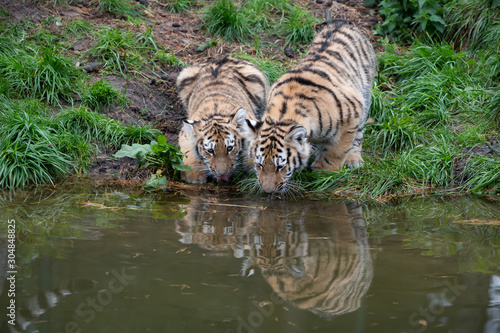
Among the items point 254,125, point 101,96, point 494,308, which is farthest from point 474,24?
point 494,308

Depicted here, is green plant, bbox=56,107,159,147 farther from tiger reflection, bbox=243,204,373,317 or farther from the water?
tiger reflection, bbox=243,204,373,317

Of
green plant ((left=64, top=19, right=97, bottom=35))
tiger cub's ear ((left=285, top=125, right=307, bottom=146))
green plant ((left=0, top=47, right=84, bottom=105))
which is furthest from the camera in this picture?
green plant ((left=64, top=19, right=97, bottom=35))

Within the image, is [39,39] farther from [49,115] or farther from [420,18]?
[420,18]

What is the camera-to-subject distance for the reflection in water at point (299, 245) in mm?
3248

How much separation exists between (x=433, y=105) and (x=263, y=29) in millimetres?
2935

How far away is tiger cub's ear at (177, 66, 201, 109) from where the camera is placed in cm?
706

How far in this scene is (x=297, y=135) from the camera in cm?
511

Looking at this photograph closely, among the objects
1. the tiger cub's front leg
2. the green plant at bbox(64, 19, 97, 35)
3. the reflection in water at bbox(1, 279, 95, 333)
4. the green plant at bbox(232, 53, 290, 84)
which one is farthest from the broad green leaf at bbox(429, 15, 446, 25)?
the reflection in water at bbox(1, 279, 95, 333)

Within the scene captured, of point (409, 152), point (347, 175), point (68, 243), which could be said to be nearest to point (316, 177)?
point (347, 175)

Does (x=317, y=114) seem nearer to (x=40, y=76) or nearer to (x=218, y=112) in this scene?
(x=218, y=112)

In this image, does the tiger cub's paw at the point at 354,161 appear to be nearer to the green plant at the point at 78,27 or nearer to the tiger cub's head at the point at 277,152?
the tiger cub's head at the point at 277,152

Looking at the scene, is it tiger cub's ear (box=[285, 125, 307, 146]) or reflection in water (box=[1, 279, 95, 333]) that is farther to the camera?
tiger cub's ear (box=[285, 125, 307, 146])

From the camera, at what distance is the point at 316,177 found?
575cm

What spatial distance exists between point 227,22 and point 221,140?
3.19 m
